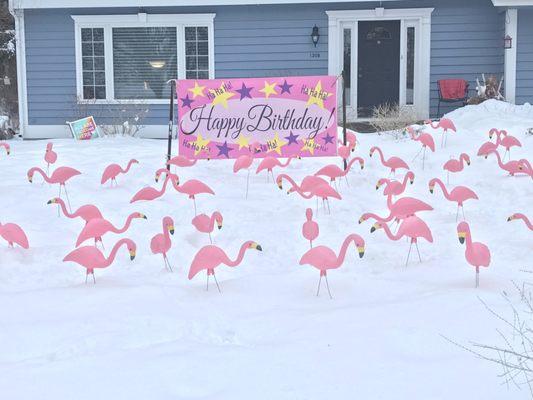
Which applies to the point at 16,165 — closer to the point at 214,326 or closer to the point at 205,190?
the point at 205,190

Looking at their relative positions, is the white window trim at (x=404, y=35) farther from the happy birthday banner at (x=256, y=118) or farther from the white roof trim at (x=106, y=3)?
the happy birthday banner at (x=256, y=118)

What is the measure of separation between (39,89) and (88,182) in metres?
6.91

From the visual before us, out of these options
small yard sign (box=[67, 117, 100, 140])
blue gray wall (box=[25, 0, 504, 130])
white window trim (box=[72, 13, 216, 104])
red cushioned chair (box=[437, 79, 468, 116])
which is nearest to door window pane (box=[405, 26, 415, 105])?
blue gray wall (box=[25, 0, 504, 130])

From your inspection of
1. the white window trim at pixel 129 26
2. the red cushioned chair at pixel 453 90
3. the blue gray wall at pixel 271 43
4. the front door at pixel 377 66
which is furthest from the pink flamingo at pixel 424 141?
the white window trim at pixel 129 26

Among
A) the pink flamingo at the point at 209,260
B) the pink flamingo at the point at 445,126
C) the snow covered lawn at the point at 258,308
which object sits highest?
the pink flamingo at the point at 445,126

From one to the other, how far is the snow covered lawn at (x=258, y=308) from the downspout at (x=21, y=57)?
726 cm

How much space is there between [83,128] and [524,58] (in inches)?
330

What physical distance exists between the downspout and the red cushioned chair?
8.15 meters

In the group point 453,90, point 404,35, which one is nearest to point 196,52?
point 404,35

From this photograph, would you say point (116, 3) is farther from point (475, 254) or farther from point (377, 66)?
point (475, 254)

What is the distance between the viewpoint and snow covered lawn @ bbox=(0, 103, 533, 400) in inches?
124

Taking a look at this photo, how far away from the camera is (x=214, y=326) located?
3.89 metres

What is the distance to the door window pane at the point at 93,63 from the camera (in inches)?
550

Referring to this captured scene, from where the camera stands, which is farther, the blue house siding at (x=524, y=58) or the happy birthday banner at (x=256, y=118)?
the blue house siding at (x=524, y=58)
